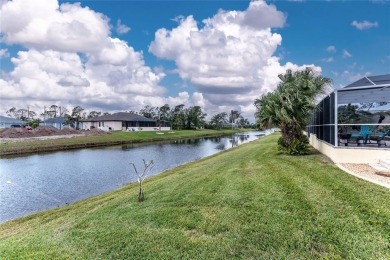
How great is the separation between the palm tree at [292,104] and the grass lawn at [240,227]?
5.65m

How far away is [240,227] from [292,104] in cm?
909

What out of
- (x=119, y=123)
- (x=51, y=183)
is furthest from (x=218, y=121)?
(x=51, y=183)

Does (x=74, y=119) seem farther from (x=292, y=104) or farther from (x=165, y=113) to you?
(x=292, y=104)

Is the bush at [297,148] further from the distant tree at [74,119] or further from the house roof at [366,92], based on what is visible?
the distant tree at [74,119]

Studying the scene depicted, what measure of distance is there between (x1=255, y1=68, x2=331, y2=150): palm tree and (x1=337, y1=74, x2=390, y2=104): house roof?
201cm

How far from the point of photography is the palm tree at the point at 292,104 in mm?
12852

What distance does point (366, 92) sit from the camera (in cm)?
1041

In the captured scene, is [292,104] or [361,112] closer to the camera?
[361,112]

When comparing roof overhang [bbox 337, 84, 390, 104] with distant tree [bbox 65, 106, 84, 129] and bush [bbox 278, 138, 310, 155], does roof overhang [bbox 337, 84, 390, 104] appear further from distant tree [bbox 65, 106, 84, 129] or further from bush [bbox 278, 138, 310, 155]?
distant tree [bbox 65, 106, 84, 129]

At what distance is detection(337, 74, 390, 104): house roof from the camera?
10055mm

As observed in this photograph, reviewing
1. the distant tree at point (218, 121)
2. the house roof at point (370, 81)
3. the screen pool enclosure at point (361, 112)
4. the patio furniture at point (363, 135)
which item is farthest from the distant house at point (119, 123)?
the patio furniture at point (363, 135)

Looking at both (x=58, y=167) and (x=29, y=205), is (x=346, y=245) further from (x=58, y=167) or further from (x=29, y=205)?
(x=58, y=167)

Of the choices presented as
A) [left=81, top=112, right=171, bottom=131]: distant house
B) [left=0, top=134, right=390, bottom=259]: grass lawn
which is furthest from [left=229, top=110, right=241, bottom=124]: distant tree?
[left=0, top=134, right=390, bottom=259]: grass lawn

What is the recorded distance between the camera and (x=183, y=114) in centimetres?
9056
